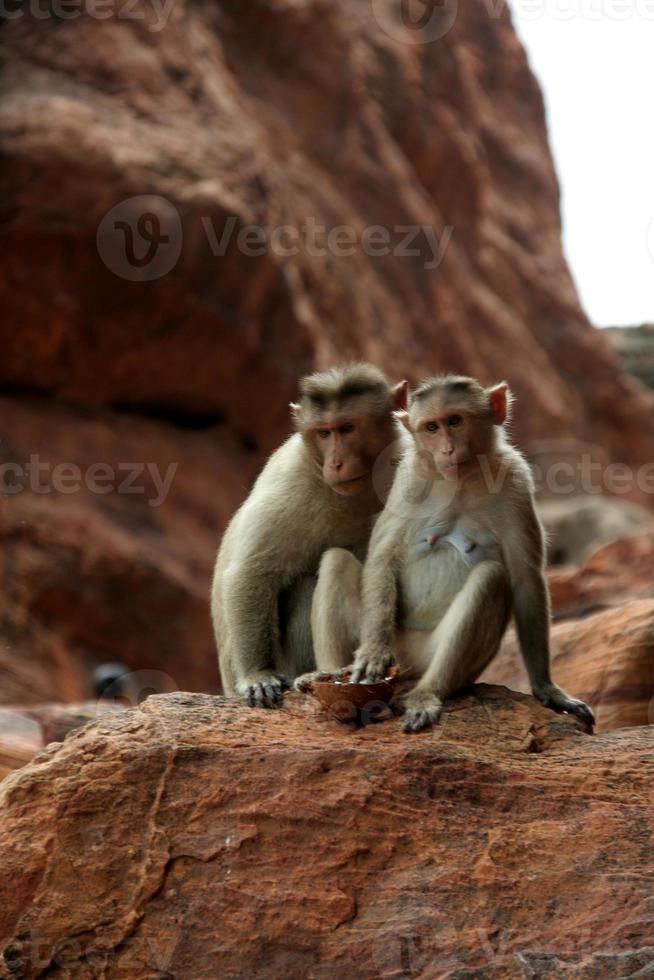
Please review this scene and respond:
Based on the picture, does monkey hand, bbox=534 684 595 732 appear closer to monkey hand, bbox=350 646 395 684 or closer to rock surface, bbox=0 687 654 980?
rock surface, bbox=0 687 654 980

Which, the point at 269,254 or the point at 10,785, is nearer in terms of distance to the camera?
the point at 10,785

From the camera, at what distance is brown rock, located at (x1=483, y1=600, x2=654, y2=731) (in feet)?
23.4

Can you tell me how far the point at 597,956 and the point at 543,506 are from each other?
15.8m

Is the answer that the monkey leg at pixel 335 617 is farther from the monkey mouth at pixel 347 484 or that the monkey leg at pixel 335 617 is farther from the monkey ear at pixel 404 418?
the monkey ear at pixel 404 418

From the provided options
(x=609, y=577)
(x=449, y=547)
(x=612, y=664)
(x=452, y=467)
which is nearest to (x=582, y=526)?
(x=609, y=577)

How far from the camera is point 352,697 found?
5.33 metres

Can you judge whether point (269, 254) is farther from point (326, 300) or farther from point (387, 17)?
point (387, 17)

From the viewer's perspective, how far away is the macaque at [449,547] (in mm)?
5805

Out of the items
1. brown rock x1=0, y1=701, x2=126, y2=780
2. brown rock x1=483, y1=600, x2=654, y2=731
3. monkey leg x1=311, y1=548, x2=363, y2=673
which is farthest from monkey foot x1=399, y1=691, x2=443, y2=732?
brown rock x1=0, y1=701, x2=126, y2=780

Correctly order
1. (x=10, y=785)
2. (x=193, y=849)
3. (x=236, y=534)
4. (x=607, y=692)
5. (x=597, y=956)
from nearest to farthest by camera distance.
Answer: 1. (x=597, y=956)
2. (x=193, y=849)
3. (x=10, y=785)
4. (x=236, y=534)
5. (x=607, y=692)

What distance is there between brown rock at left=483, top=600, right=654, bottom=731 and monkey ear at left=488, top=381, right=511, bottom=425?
6.02 ft

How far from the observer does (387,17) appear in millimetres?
19031

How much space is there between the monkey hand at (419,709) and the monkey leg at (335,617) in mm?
462

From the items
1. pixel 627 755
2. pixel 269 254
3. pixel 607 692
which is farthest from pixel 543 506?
pixel 627 755
